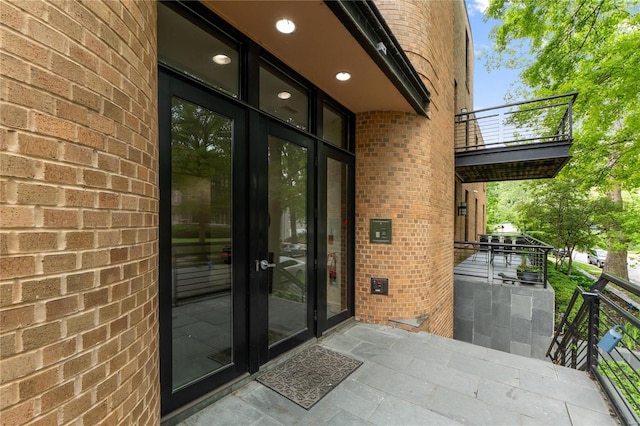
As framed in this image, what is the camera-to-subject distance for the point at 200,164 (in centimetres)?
253

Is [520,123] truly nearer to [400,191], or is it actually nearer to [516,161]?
[516,161]

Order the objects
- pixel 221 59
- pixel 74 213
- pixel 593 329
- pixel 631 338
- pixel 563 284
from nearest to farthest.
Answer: pixel 74 213 → pixel 631 338 → pixel 221 59 → pixel 593 329 → pixel 563 284

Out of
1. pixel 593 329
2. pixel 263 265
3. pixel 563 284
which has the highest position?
pixel 263 265

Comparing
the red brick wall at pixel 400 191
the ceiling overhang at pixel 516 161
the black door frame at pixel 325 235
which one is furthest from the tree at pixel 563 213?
the black door frame at pixel 325 235

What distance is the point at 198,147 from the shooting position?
8.25ft

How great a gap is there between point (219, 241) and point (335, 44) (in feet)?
7.18

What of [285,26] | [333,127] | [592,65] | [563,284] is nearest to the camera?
[285,26]

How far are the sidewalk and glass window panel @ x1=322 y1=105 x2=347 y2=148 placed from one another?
9.50 feet

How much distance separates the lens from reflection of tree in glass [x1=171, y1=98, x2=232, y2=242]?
92.6 inches

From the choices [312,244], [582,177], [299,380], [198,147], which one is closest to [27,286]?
[198,147]

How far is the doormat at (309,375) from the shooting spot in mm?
2680

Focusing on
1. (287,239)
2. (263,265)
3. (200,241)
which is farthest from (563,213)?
(200,241)

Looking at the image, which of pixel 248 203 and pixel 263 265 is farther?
pixel 263 265

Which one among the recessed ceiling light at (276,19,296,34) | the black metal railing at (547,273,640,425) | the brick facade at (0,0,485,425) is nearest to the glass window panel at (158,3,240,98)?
the recessed ceiling light at (276,19,296,34)
